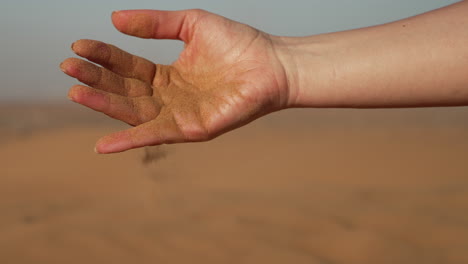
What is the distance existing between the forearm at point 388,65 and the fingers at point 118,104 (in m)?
0.64

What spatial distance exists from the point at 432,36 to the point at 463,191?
3329 mm

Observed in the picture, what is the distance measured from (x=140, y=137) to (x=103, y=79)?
1.23ft

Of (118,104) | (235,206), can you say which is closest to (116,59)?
(118,104)

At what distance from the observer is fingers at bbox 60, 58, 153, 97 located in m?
1.90

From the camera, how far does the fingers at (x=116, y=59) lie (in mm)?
1979

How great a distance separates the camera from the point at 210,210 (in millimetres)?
4125

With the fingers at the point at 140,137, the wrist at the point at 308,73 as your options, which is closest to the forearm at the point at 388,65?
the wrist at the point at 308,73

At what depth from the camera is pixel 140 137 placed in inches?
71.7

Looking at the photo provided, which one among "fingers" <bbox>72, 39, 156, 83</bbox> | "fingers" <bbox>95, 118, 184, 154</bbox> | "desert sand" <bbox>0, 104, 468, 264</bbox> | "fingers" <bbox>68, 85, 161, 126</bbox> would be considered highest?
"fingers" <bbox>72, 39, 156, 83</bbox>

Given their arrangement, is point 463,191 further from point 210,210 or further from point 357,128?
point 357,128

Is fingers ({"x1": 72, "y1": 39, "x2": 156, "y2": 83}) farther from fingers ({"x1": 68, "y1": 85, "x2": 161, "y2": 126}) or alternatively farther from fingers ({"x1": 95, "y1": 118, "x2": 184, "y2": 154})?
fingers ({"x1": 95, "y1": 118, "x2": 184, "y2": 154})

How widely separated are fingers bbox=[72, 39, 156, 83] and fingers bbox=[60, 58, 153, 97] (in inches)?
2.1

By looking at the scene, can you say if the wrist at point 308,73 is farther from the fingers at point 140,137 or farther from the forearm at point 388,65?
the fingers at point 140,137

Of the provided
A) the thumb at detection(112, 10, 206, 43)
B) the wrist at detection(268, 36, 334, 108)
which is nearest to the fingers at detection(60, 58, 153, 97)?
the thumb at detection(112, 10, 206, 43)
